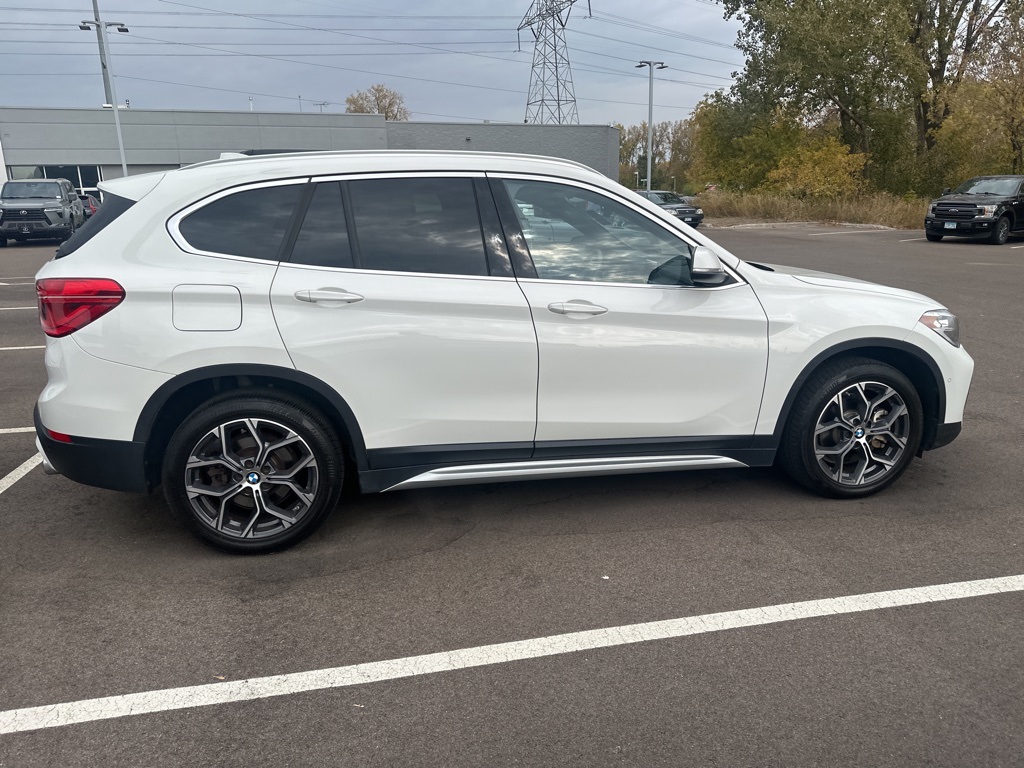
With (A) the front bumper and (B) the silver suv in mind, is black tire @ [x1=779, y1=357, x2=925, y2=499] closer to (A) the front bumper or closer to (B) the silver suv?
(A) the front bumper

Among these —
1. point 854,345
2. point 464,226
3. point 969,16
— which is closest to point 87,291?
point 464,226

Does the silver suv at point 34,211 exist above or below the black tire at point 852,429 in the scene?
above

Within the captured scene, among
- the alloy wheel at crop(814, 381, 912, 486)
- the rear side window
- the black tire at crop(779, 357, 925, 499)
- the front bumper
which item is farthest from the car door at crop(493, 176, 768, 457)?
the front bumper

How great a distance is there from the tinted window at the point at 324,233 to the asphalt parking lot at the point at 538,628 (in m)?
1.36

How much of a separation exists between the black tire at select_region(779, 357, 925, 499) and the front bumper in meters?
20.3

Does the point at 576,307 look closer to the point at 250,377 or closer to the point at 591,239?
the point at 591,239

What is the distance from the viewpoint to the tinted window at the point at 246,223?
3.57 metres

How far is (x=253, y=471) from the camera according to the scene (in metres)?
3.61

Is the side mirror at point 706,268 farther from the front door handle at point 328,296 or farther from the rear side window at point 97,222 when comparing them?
the rear side window at point 97,222

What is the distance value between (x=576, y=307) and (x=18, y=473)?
3559mm

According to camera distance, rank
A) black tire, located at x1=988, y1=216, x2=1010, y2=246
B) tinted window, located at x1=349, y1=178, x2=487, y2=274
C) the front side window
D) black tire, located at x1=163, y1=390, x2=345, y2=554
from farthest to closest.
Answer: black tire, located at x1=988, y1=216, x2=1010, y2=246 → the front side window → tinted window, located at x1=349, y1=178, x2=487, y2=274 → black tire, located at x1=163, y1=390, x2=345, y2=554

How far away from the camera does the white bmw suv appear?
3467 millimetres

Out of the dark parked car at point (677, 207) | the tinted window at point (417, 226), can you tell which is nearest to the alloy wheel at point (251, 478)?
the tinted window at point (417, 226)

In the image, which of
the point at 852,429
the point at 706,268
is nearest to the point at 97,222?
the point at 706,268
